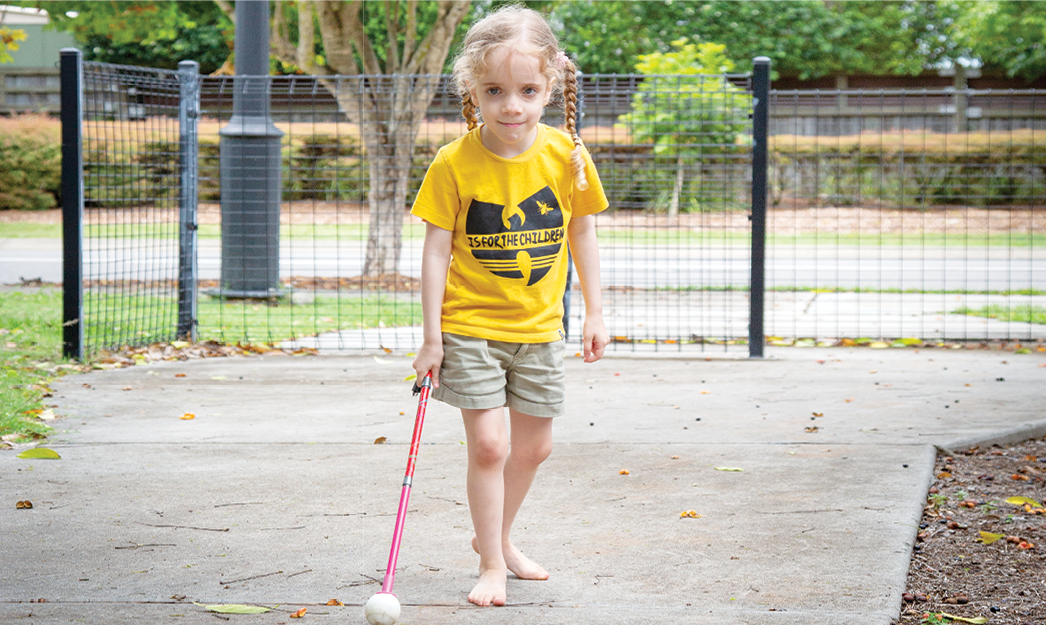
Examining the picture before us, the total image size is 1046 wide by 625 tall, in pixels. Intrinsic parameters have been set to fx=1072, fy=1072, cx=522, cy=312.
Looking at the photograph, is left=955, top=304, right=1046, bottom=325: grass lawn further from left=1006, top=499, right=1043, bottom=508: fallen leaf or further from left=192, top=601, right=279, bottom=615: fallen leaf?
left=192, top=601, right=279, bottom=615: fallen leaf

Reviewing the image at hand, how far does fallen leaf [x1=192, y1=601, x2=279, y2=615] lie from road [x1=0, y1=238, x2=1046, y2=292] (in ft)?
26.2

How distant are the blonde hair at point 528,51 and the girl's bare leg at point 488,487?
2.36 feet

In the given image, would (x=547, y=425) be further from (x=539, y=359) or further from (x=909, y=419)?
(x=909, y=419)

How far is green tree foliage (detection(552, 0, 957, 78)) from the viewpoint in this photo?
35.2 meters

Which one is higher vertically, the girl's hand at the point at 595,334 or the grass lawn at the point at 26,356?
the girl's hand at the point at 595,334

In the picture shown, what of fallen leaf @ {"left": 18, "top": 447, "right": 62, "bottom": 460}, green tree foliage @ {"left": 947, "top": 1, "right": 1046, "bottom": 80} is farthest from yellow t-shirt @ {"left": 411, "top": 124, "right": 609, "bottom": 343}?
green tree foliage @ {"left": 947, "top": 1, "right": 1046, "bottom": 80}

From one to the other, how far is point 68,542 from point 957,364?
17.9 ft

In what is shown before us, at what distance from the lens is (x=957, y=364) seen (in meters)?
6.83

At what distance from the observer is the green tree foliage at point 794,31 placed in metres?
35.2

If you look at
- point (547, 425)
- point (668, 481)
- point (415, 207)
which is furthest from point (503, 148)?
point (668, 481)

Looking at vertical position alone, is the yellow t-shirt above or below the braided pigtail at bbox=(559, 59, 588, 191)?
below

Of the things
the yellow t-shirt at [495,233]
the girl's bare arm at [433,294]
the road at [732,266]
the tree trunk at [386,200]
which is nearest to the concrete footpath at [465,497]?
the girl's bare arm at [433,294]

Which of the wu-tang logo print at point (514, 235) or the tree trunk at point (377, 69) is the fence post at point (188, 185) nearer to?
the tree trunk at point (377, 69)

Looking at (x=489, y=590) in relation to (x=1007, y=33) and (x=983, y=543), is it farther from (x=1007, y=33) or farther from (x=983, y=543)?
(x=1007, y=33)
